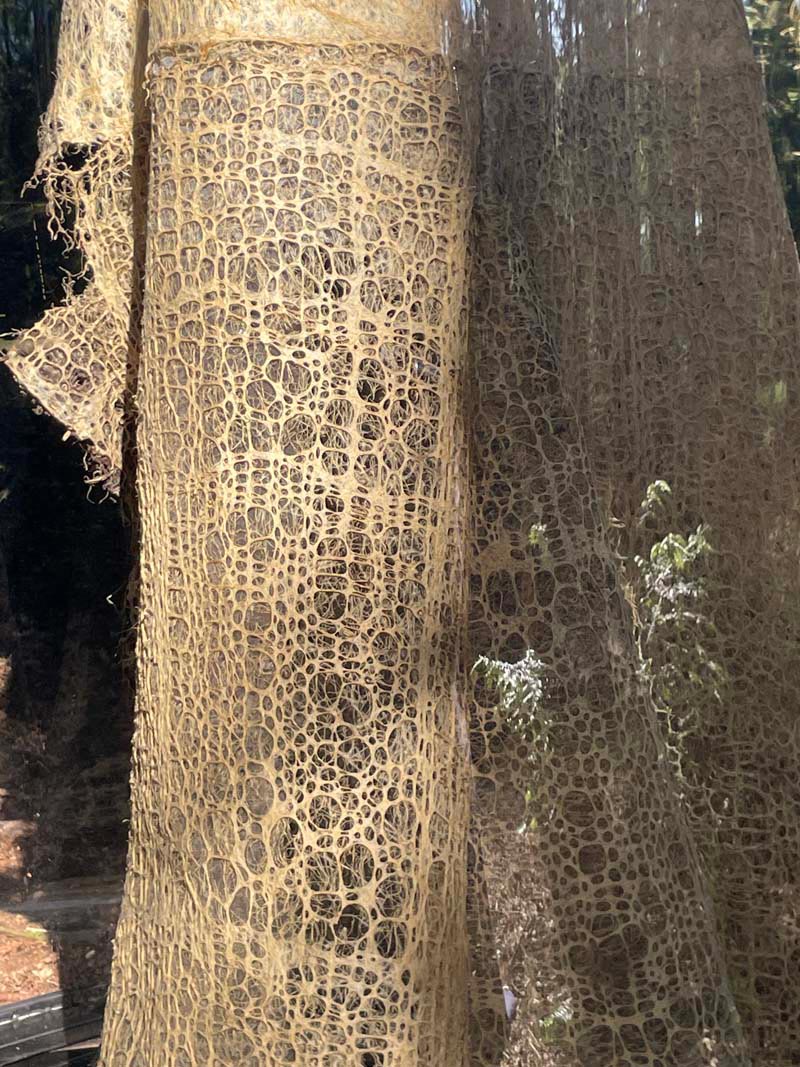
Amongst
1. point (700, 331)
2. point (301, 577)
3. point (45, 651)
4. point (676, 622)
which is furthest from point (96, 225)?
point (45, 651)


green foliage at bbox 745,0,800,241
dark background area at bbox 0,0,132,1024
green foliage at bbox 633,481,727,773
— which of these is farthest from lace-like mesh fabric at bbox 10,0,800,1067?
dark background area at bbox 0,0,132,1024

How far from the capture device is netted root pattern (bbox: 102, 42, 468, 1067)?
150 cm

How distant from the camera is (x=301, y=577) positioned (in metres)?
1.52

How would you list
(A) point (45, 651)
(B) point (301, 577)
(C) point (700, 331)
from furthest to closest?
(A) point (45, 651)
(C) point (700, 331)
(B) point (301, 577)

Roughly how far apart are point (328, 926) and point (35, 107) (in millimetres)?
3126

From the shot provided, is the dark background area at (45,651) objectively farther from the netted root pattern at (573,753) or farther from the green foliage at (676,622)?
the netted root pattern at (573,753)

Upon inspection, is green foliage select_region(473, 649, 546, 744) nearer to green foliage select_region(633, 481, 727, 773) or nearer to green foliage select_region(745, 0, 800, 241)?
green foliage select_region(633, 481, 727, 773)

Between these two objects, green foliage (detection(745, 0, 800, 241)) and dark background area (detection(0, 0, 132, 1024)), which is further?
dark background area (detection(0, 0, 132, 1024))

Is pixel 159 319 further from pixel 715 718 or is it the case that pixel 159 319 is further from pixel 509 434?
pixel 715 718

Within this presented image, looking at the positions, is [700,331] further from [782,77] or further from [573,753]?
[782,77]

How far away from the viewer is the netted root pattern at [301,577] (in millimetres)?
1502

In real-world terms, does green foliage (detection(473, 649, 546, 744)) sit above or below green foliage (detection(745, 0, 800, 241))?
below

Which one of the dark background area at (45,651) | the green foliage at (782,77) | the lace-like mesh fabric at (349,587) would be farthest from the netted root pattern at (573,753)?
the dark background area at (45,651)

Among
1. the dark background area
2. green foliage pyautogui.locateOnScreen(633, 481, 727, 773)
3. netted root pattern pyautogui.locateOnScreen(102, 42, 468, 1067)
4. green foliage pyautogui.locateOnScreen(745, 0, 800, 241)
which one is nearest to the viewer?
netted root pattern pyautogui.locateOnScreen(102, 42, 468, 1067)
